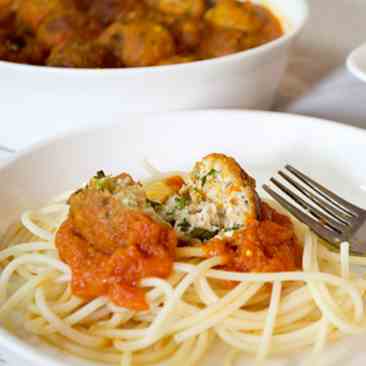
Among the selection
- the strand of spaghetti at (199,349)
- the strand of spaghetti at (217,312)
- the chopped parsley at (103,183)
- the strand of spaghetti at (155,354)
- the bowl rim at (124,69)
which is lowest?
the strand of spaghetti at (155,354)

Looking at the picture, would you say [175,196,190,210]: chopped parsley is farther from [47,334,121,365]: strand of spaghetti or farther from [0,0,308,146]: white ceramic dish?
[0,0,308,146]: white ceramic dish

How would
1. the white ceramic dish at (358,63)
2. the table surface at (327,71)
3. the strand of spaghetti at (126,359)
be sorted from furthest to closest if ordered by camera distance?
the table surface at (327,71), the white ceramic dish at (358,63), the strand of spaghetti at (126,359)

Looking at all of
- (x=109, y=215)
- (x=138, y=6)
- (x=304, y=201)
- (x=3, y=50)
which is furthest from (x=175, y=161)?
A: (x=138, y=6)

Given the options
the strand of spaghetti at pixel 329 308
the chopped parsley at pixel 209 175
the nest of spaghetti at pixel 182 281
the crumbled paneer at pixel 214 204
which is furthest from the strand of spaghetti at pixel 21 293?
the strand of spaghetti at pixel 329 308

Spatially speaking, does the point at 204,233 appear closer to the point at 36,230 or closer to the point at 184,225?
the point at 184,225

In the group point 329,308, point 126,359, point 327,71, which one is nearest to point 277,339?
point 329,308

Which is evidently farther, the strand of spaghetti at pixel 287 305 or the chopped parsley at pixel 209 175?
the chopped parsley at pixel 209 175

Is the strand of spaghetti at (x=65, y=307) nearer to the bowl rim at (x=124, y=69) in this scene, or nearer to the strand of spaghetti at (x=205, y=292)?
the strand of spaghetti at (x=205, y=292)
